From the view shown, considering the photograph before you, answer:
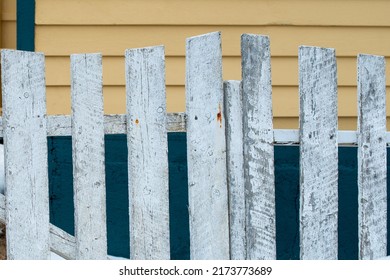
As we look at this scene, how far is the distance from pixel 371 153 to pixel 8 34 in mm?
2635

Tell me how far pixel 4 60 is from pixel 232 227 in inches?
42.6

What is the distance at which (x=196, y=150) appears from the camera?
3254mm

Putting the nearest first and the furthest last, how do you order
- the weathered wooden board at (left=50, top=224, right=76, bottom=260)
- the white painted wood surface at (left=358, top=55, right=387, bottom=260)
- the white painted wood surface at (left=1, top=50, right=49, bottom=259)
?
1. the white painted wood surface at (left=1, top=50, right=49, bottom=259)
2. the weathered wooden board at (left=50, top=224, right=76, bottom=260)
3. the white painted wood surface at (left=358, top=55, right=387, bottom=260)

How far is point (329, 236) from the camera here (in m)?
3.39

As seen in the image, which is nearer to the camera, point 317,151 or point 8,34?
point 317,151

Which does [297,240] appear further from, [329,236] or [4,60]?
[4,60]

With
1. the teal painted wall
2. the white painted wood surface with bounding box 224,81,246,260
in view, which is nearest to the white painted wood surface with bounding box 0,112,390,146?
the white painted wood surface with bounding box 224,81,246,260

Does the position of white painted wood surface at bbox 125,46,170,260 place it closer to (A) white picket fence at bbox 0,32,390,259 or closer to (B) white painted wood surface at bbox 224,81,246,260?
(A) white picket fence at bbox 0,32,390,259

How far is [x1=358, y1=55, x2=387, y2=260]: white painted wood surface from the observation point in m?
3.40

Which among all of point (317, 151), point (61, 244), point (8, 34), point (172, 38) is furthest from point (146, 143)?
point (8, 34)

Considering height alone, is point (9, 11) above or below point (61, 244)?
above

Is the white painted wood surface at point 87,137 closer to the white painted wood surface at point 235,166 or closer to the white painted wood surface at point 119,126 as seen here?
the white painted wood surface at point 119,126

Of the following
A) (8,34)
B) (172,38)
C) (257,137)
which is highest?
(8,34)

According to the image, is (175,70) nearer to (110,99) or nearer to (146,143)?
(110,99)
